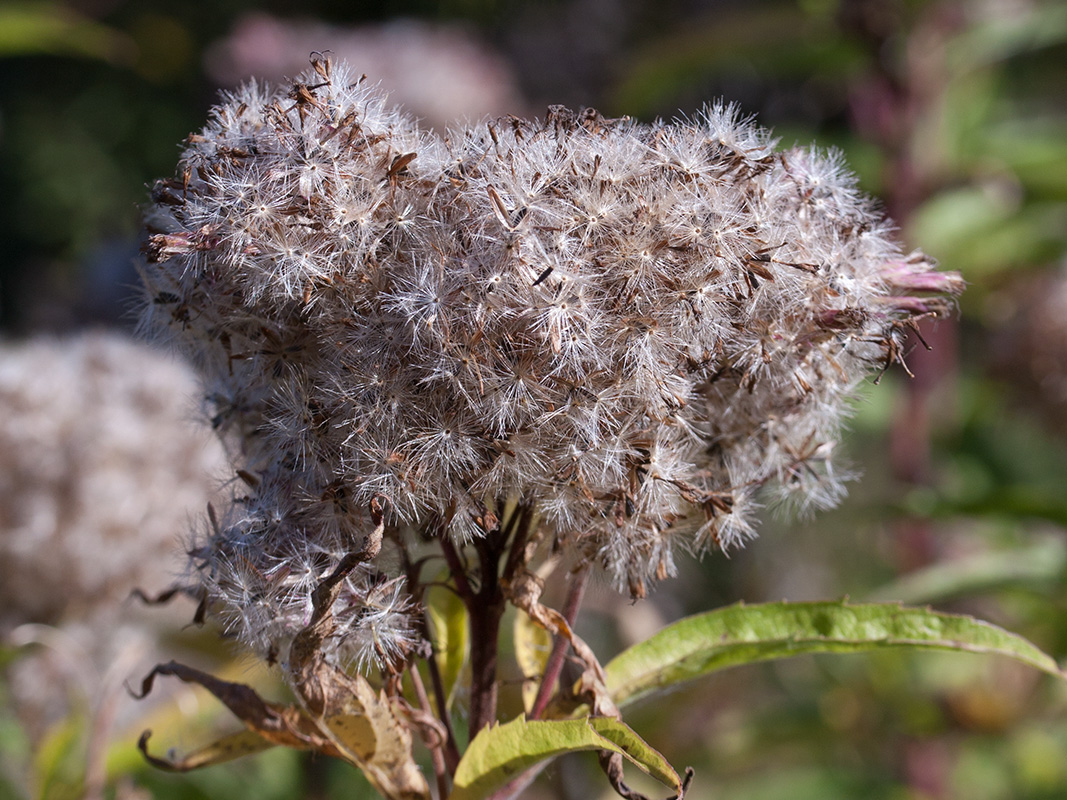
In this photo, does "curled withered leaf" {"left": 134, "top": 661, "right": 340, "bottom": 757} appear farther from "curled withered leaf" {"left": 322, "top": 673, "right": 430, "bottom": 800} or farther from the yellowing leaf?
the yellowing leaf

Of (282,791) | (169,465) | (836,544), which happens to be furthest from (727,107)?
(836,544)

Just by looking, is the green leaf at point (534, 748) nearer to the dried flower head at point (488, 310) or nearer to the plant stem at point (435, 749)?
the plant stem at point (435, 749)

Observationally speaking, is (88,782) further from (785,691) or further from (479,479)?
(785,691)

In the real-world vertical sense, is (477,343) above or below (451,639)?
above

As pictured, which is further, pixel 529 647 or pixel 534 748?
pixel 529 647

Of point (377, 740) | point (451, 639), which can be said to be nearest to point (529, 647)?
point (451, 639)

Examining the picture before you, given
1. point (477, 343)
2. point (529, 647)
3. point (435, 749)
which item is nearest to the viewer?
point (477, 343)

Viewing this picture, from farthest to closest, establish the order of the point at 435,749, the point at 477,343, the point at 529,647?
the point at 529,647, the point at 435,749, the point at 477,343

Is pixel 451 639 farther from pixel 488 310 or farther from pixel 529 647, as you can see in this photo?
pixel 488 310
